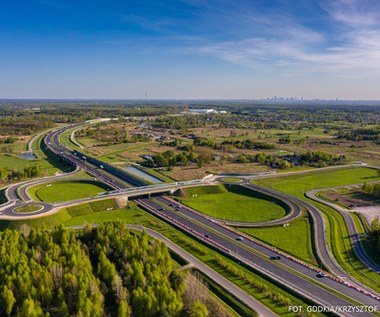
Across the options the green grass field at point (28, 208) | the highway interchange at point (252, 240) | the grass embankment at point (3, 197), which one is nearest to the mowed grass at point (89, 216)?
the highway interchange at point (252, 240)

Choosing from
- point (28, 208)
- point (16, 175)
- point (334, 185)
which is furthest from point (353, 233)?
point (16, 175)

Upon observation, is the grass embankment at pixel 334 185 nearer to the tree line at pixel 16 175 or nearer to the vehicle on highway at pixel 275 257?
the vehicle on highway at pixel 275 257

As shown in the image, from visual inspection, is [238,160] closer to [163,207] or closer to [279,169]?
[279,169]

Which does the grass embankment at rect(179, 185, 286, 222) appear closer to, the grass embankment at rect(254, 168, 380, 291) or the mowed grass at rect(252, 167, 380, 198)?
the grass embankment at rect(254, 168, 380, 291)

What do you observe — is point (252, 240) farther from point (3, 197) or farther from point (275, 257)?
point (3, 197)

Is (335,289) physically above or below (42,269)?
below

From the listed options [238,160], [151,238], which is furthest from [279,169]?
[151,238]

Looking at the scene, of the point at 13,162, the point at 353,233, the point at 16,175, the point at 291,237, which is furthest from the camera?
the point at 13,162
